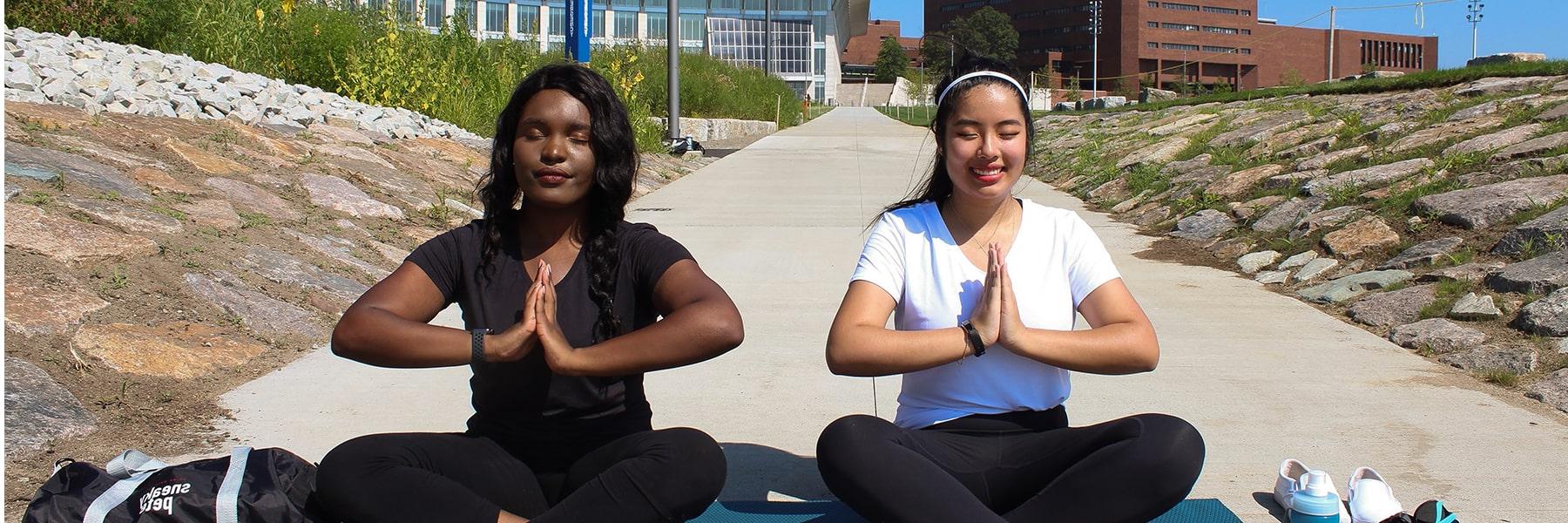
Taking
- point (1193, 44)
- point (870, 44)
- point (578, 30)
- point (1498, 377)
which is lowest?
point (1498, 377)

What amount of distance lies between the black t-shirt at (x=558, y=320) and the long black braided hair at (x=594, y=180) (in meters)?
0.02

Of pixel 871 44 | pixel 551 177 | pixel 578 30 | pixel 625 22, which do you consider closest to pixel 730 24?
pixel 625 22

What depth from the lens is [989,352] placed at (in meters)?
2.82

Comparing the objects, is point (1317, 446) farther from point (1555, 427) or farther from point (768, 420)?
point (768, 420)

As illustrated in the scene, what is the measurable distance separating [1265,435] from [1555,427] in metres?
0.94

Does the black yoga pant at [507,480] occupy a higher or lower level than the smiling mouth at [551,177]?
lower

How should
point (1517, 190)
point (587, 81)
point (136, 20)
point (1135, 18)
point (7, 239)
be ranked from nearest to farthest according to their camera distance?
point (587, 81)
point (7, 239)
point (1517, 190)
point (136, 20)
point (1135, 18)

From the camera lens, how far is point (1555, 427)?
12.8 ft

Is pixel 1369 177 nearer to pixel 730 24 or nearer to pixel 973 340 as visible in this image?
pixel 973 340

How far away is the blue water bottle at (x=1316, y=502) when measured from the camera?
2990 mm

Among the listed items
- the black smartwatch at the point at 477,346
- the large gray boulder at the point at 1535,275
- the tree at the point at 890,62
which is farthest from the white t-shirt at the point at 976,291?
the tree at the point at 890,62

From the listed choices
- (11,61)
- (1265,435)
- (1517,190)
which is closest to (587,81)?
(1265,435)

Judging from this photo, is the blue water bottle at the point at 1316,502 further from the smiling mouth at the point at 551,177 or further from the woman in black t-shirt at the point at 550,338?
the smiling mouth at the point at 551,177

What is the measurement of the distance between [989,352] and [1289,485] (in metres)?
0.94
